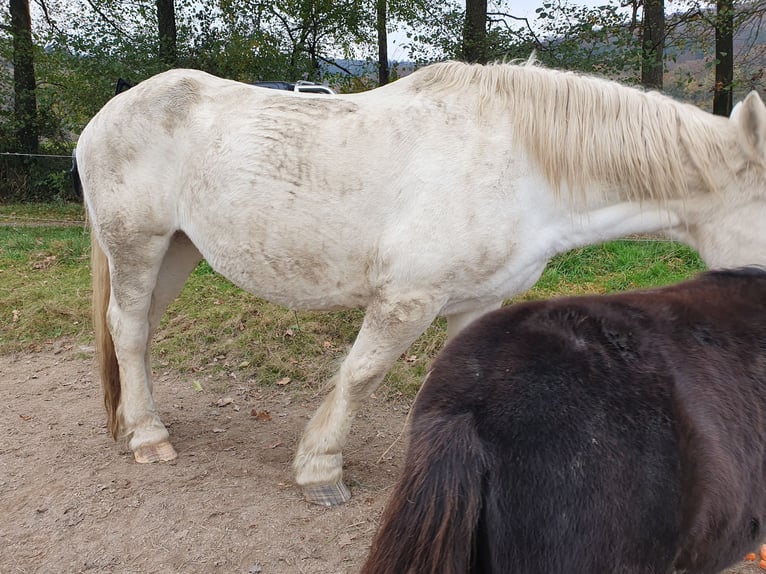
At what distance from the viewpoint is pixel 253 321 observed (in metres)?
5.21

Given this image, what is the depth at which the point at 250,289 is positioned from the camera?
2797 mm

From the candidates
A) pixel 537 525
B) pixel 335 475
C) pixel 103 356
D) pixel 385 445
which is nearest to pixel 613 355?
pixel 537 525

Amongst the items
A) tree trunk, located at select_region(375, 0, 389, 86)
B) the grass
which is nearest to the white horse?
the grass

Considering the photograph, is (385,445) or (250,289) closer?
(250,289)

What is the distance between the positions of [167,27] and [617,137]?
11.6m

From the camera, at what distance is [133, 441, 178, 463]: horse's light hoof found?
323 cm

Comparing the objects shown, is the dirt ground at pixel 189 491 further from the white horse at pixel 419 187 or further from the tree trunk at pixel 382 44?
the tree trunk at pixel 382 44

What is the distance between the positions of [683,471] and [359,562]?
1.63 metres

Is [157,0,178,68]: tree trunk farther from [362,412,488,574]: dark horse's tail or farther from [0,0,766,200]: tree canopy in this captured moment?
[362,412,488,574]: dark horse's tail

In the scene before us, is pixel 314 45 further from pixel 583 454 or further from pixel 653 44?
pixel 583 454

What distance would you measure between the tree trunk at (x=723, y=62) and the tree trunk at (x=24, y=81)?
1347cm

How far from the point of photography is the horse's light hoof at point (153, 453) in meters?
3.23

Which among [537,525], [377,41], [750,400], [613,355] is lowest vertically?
[537,525]

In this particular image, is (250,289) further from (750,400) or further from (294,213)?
(750,400)
